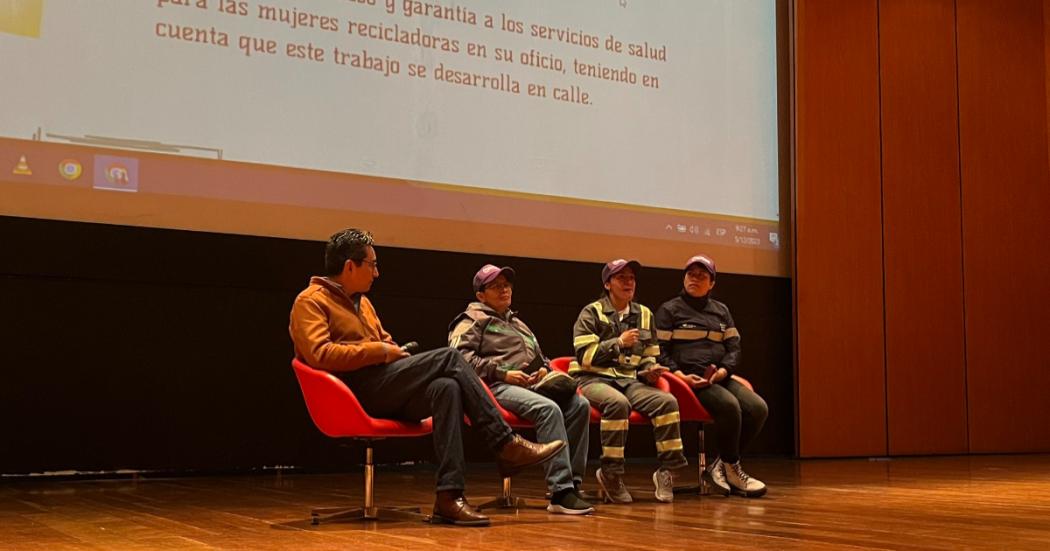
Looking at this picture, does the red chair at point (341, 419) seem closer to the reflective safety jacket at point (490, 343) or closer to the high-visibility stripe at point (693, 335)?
the reflective safety jacket at point (490, 343)

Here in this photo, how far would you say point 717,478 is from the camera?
4.47m

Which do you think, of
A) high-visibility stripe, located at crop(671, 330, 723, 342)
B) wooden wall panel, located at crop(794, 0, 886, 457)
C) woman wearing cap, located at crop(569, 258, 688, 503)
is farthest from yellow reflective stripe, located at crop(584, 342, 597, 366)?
wooden wall panel, located at crop(794, 0, 886, 457)

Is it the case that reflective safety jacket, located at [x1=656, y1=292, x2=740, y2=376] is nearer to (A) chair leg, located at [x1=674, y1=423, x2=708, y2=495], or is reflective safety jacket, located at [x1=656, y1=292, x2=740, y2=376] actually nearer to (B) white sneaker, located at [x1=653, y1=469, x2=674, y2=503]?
(A) chair leg, located at [x1=674, y1=423, x2=708, y2=495]

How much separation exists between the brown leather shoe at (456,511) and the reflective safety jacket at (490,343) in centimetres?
65

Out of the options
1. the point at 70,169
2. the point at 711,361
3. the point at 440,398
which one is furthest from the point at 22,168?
the point at 711,361

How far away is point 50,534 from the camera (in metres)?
3.08

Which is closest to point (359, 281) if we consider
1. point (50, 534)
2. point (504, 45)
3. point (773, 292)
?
point (50, 534)

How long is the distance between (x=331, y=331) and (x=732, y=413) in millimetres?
1848

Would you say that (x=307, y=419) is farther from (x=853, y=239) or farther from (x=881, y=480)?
(x=853, y=239)

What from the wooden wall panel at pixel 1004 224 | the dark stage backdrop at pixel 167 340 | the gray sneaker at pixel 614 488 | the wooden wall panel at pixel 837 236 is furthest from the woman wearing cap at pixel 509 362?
the wooden wall panel at pixel 1004 224

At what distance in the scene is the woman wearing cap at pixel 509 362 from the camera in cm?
389

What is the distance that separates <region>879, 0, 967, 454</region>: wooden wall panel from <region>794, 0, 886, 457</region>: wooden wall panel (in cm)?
13

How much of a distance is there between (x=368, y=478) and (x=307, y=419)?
1.96 m

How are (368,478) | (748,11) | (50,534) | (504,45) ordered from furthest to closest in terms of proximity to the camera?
(748,11), (504,45), (368,478), (50,534)
